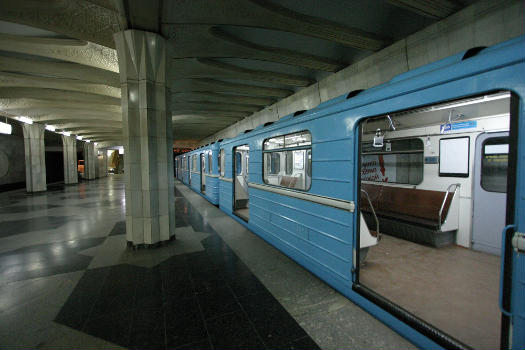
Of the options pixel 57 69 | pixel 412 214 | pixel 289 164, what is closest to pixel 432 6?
pixel 412 214

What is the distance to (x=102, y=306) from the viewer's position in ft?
8.98

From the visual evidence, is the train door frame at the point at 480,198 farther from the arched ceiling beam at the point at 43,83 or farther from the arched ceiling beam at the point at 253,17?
the arched ceiling beam at the point at 43,83

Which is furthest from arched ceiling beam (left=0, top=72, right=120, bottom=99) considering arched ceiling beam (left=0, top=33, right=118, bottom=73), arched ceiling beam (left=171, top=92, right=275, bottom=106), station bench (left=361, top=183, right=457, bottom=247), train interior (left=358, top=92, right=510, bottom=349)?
station bench (left=361, top=183, right=457, bottom=247)

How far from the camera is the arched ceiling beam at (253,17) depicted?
364cm

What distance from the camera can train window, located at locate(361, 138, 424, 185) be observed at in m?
5.42

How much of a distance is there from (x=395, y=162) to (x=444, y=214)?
5.99 feet

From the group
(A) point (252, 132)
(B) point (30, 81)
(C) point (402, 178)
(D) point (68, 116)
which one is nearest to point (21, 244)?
(B) point (30, 81)

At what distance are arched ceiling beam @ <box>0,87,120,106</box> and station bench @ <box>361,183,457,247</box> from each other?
10.0 meters

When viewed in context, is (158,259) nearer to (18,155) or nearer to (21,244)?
(21,244)

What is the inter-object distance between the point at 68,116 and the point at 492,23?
16.5 m

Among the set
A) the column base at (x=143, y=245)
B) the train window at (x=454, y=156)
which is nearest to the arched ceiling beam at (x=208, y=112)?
the column base at (x=143, y=245)

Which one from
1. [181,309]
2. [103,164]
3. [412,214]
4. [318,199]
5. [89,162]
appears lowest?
[181,309]

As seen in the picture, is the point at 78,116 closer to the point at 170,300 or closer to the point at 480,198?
the point at 170,300

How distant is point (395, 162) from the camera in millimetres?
5965
